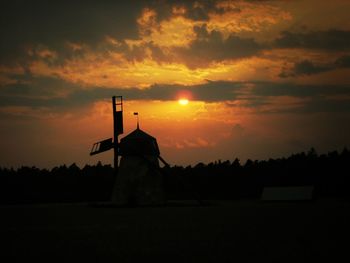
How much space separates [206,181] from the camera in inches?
2938

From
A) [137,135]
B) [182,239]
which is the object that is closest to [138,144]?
[137,135]

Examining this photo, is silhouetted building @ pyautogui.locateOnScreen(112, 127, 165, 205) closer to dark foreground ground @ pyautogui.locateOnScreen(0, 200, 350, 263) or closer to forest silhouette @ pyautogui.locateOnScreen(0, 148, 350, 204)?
dark foreground ground @ pyautogui.locateOnScreen(0, 200, 350, 263)

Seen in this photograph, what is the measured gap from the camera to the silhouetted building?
45.4 m

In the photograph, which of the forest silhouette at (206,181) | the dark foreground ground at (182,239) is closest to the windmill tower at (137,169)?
the dark foreground ground at (182,239)

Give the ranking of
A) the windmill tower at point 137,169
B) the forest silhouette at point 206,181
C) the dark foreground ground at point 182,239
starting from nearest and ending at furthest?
the dark foreground ground at point 182,239
the windmill tower at point 137,169
the forest silhouette at point 206,181

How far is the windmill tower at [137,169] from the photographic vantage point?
45375 millimetres

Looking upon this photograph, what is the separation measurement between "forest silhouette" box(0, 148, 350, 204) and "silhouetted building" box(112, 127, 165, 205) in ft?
67.0

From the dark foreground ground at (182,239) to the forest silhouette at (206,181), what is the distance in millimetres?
36348

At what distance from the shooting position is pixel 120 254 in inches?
712

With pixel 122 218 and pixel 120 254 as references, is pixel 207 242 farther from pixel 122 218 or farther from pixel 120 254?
pixel 122 218

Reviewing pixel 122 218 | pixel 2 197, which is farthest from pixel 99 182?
pixel 122 218

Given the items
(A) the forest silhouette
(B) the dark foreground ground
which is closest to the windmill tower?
(B) the dark foreground ground

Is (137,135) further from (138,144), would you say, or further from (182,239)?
(182,239)

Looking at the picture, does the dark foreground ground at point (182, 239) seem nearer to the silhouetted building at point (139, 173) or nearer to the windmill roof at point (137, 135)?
the silhouetted building at point (139, 173)
